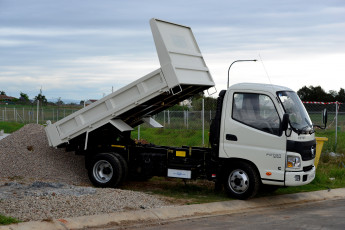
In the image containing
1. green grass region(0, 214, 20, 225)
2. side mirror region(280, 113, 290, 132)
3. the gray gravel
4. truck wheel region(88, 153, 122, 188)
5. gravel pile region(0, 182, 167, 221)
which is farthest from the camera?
truck wheel region(88, 153, 122, 188)

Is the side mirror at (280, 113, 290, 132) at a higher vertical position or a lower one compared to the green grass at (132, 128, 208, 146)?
higher

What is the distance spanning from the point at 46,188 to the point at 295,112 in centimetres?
559

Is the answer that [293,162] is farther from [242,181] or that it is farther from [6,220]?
[6,220]

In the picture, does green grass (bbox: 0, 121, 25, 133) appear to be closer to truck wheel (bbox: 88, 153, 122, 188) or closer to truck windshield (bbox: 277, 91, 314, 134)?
truck wheel (bbox: 88, 153, 122, 188)

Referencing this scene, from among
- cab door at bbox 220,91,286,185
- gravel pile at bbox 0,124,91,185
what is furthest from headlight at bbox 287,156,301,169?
gravel pile at bbox 0,124,91,185

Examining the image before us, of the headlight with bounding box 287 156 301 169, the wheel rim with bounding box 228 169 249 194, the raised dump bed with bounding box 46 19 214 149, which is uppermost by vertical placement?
the raised dump bed with bounding box 46 19 214 149

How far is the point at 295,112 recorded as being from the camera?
11.3 meters

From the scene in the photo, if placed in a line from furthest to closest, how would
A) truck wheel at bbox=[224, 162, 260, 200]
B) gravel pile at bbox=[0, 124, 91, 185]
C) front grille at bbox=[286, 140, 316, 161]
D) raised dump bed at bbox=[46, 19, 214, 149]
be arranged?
gravel pile at bbox=[0, 124, 91, 185] < raised dump bed at bbox=[46, 19, 214, 149] < truck wheel at bbox=[224, 162, 260, 200] < front grille at bbox=[286, 140, 316, 161]

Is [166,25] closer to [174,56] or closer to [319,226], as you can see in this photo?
[174,56]

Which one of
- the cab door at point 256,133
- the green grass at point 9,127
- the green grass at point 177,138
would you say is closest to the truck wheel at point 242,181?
the cab door at point 256,133

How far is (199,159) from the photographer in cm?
1205

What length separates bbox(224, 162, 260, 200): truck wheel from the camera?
11.2m

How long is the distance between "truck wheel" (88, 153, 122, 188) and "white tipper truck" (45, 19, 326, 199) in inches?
Answer: 0.9

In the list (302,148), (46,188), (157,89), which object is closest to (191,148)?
(157,89)
